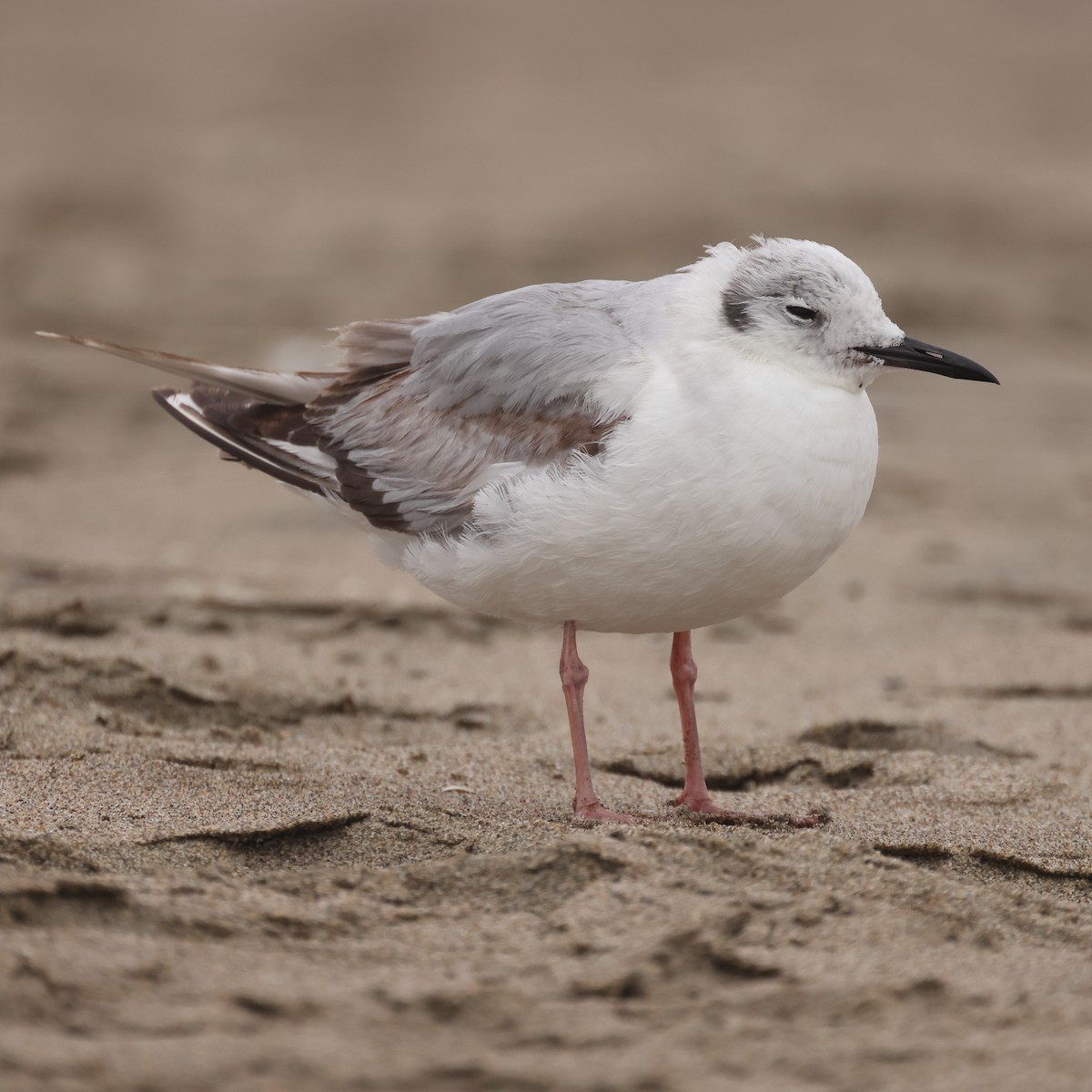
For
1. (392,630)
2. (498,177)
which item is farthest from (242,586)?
(498,177)

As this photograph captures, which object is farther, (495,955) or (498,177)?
(498,177)

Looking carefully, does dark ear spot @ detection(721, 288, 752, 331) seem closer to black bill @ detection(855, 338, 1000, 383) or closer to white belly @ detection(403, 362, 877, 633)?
white belly @ detection(403, 362, 877, 633)

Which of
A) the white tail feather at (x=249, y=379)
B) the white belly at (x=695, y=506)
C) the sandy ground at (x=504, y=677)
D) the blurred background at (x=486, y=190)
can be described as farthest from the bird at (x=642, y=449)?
the blurred background at (x=486, y=190)

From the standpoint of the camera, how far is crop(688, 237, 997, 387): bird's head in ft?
12.9

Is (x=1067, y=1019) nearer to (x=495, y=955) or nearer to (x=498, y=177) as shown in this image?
(x=495, y=955)

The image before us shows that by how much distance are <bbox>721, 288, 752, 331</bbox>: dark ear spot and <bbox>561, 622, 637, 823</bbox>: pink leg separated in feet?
2.97

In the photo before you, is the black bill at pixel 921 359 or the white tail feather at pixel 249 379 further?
the white tail feather at pixel 249 379

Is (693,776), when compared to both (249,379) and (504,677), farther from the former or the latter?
(249,379)

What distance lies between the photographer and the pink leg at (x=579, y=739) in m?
3.97

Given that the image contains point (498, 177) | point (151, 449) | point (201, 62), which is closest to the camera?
point (151, 449)

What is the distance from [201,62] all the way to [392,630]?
11.9 metres

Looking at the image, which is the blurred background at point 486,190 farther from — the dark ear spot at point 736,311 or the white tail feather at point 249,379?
the dark ear spot at point 736,311

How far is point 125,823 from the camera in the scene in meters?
3.68

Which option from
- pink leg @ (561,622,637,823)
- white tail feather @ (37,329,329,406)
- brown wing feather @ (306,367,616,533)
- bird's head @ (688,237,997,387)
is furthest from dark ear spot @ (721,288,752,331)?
white tail feather @ (37,329,329,406)
